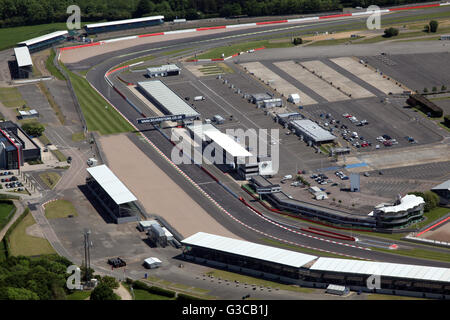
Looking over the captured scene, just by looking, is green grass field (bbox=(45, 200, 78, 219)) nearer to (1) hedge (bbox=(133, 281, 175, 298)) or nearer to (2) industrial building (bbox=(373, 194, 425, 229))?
(1) hedge (bbox=(133, 281, 175, 298))

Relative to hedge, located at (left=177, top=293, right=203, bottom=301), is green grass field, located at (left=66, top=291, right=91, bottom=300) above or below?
above

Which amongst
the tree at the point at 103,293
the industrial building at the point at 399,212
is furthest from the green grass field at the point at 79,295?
the industrial building at the point at 399,212

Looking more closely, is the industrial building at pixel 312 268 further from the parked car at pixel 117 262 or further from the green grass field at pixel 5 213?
the green grass field at pixel 5 213

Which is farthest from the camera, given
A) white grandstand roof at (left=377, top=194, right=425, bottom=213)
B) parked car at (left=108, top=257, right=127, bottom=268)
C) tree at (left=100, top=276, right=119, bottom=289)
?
white grandstand roof at (left=377, top=194, right=425, bottom=213)

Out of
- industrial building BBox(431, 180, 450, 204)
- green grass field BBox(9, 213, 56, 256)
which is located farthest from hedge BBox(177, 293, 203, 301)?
industrial building BBox(431, 180, 450, 204)
